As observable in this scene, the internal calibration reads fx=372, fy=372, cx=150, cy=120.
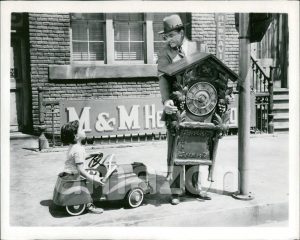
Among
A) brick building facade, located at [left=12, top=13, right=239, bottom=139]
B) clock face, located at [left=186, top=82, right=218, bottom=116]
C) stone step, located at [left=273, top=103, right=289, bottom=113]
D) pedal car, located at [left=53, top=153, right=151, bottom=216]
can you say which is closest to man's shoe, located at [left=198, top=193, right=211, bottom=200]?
pedal car, located at [left=53, top=153, right=151, bottom=216]

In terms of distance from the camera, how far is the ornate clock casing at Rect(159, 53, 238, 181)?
12.8ft

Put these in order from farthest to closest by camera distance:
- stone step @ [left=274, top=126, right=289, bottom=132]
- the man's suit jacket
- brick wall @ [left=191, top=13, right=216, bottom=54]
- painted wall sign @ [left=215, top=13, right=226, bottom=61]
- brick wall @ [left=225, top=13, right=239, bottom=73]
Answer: stone step @ [left=274, top=126, right=289, bottom=132], brick wall @ [left=225, top=13, right=239, bottom=73], painted wall sign @ [left=215, top=13, right=226, bottom=61], brick wall @ [left=191, top=13, right=216, bottom=54], the man's suit jacket

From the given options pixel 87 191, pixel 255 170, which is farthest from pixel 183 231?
pixel 255 170

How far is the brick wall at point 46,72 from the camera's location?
7.07m

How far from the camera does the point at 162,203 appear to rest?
4.22 m

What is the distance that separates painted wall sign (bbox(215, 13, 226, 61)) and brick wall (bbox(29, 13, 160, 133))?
77.9 inches

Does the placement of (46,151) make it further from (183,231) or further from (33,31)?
(183,231)

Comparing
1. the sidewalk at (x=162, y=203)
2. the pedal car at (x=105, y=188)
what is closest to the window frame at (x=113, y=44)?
the sidewalk at (x=162, y=203)

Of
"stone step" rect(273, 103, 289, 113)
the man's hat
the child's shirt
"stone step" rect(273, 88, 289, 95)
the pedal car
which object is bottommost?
the pedal car

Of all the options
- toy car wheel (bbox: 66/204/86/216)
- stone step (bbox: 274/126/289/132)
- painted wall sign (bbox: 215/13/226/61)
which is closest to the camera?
toy car wheel (bbox: 66/204/86/216)

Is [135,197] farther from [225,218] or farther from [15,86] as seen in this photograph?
[15,86]

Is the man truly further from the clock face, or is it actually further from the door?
the door

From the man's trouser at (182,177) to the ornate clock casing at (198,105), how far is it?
0.30 feet

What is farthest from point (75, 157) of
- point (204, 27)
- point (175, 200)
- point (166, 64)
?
point (204, 27)
